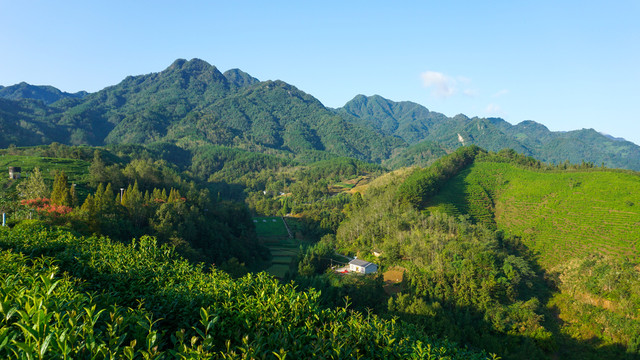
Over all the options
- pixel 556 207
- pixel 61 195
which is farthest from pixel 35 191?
pixel 556 207

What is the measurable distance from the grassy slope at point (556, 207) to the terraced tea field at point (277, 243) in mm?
34742

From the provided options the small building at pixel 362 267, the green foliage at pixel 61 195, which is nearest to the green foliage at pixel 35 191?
the green foliage at pixel 61 195

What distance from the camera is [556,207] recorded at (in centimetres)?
7225

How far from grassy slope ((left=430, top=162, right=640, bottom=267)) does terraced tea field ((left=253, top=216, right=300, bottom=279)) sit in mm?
34742

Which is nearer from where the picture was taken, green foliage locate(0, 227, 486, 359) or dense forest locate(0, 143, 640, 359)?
green foliage locate(0, 227, 486, 359)

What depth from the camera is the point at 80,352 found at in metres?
4.50

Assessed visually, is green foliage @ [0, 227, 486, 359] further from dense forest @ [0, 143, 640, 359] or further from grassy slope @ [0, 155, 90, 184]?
grassy slope @ [0, 155, 90, 184]

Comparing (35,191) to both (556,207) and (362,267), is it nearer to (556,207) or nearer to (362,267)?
(362,267)

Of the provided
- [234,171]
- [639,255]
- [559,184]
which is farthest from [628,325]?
[234,171]

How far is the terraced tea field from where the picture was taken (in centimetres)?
6086

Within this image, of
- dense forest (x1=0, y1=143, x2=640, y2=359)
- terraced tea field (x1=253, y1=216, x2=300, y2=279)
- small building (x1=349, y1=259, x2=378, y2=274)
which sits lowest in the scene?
terraced tea field (x1=253, y1=216, x2=300, y2=279)

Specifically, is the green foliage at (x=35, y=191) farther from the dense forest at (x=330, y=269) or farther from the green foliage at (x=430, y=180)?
the green foliage at (x=430, y=180)

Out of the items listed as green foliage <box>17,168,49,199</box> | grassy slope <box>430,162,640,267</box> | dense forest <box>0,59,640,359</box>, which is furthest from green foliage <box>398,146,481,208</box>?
green foliage <box>17,168,49,199</box>

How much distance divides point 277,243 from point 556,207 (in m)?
65.2
